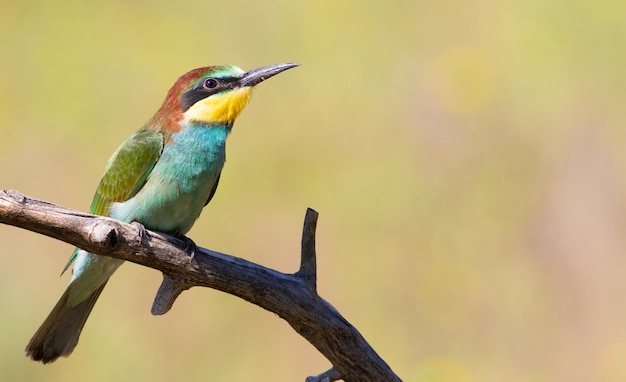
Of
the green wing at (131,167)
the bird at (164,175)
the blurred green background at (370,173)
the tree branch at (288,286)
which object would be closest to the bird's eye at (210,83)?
the bird at (164,175)

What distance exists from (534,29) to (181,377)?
2.27 meters

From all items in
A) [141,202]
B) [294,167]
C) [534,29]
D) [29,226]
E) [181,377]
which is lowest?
[29,226]

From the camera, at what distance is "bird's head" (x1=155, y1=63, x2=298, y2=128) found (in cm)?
254

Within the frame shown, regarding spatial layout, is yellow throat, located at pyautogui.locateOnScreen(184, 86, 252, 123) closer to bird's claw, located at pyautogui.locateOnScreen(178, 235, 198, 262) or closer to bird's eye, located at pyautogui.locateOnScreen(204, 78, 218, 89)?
bird's eye, located at pyautogui.locateOnScreen(204, 78, 218, 89)

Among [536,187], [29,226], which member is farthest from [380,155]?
[29,226]

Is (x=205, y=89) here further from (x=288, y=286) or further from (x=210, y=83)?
(x=288, y=286)

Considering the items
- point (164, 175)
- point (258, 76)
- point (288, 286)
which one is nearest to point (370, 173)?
point (258, 76)

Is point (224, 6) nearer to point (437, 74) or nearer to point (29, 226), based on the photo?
point (437, 74)

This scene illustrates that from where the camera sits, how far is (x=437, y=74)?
454 cm

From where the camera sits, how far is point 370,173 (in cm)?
428

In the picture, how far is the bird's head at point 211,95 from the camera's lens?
2.54 m

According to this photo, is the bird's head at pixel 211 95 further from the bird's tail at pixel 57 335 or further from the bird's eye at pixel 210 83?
the bird's tail at pixel 57 335

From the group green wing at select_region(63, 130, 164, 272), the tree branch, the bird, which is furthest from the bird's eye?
the tree branch

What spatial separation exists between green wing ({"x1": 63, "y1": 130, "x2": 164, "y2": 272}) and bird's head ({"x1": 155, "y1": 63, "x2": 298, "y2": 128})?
0.26 feet
